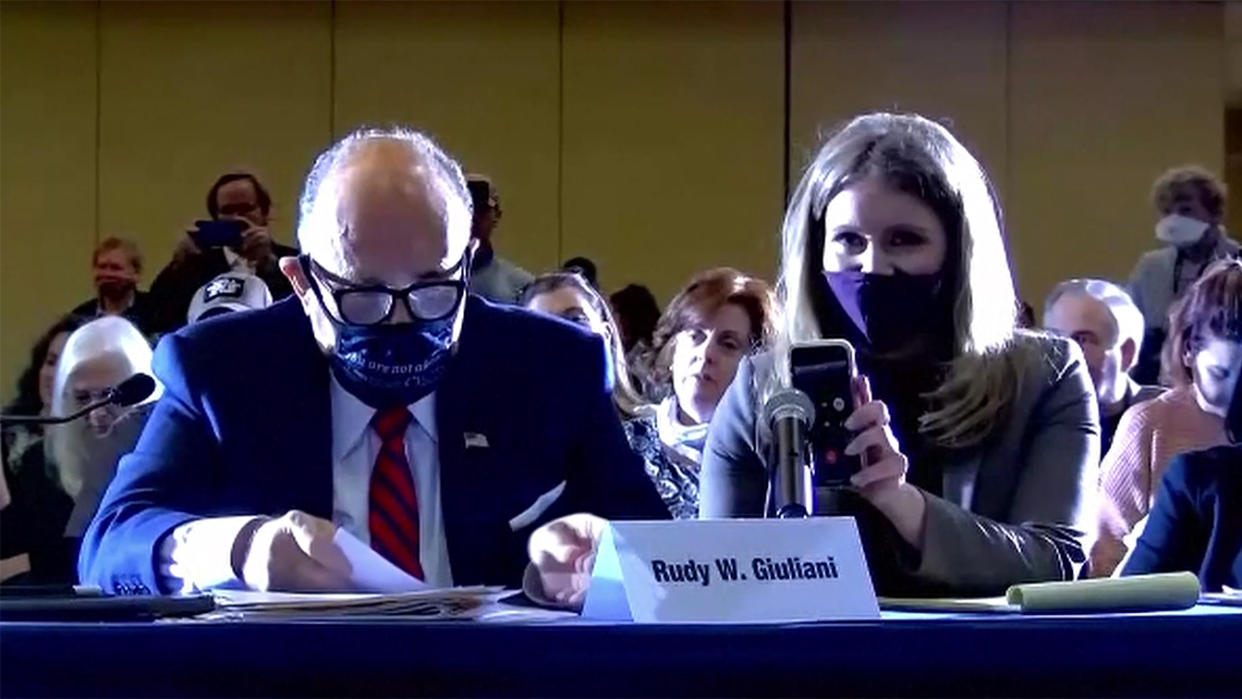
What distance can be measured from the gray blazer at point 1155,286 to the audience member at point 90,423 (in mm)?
3252

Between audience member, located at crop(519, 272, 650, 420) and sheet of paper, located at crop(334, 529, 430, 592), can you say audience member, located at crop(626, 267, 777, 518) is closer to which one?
audience member, located at crop(519, 272, 650, 420)

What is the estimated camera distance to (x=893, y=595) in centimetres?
181

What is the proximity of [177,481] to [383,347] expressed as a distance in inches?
11.8

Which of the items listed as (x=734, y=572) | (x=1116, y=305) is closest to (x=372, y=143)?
(x=734, y=572)

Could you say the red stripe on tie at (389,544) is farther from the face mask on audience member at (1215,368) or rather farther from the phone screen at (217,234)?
the phone screen at (217,234)

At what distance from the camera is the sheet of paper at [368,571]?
1.62 metres

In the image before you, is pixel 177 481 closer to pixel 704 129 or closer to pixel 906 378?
pixel 906 378

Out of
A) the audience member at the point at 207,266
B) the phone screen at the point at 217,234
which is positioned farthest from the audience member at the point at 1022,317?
the phone screen at the point at 217,234

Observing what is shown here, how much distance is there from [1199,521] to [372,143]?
99 centimetres

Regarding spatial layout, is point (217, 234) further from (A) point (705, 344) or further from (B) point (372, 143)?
(B) point (372, 143)

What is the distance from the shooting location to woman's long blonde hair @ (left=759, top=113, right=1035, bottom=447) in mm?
1995

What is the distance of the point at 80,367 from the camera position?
3723mm

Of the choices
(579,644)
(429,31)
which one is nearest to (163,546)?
(579,644)

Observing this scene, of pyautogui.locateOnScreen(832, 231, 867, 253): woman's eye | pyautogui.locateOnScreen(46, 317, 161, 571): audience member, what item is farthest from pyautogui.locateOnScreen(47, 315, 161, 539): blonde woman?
pyautogui.locateOnScreen(832, 231, 867, 253): woman's eye
